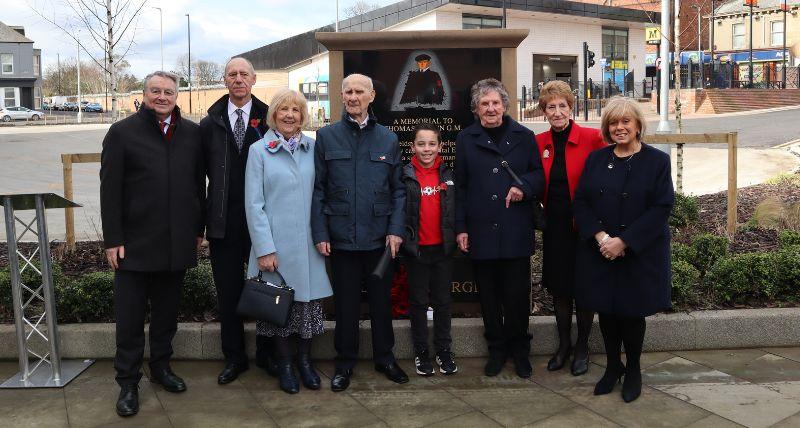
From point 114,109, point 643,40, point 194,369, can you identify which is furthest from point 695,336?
point 643,40

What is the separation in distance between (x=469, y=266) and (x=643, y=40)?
5559 cm

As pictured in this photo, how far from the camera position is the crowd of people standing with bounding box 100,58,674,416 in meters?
4.34

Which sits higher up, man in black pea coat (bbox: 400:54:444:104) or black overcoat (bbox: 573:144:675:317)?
man in black pea coat (bbox: 400:54:444:104)

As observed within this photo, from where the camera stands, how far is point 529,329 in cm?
524

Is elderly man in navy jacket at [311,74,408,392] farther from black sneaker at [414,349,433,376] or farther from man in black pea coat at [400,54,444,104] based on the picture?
man in black pea coat at [400,54,444,104]

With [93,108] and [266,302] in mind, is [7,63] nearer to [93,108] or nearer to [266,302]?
[93,108]

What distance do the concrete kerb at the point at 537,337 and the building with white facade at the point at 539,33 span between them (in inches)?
1475

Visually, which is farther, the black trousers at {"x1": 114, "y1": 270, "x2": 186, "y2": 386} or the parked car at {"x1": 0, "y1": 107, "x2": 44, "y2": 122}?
the parked car at {"x1": 0, "y1": 107, "x2": 44, "y2": 122}

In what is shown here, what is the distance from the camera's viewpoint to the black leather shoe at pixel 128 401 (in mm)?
4270

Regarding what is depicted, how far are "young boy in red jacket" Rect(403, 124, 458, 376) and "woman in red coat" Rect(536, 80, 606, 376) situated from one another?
0.65 metres

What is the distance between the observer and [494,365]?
492 centimetres

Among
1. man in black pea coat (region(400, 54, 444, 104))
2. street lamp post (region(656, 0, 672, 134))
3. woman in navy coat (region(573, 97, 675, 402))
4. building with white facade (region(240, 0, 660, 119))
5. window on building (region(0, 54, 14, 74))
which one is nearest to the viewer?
woman in navy coat (region(573, 97, 675, 402))

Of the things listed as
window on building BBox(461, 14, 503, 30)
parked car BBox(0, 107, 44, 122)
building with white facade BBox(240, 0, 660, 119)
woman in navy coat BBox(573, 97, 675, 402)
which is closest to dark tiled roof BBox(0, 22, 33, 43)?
parked car BBox(0, 107, 44, 122)

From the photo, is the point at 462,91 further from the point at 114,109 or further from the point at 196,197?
the point at 114,109
